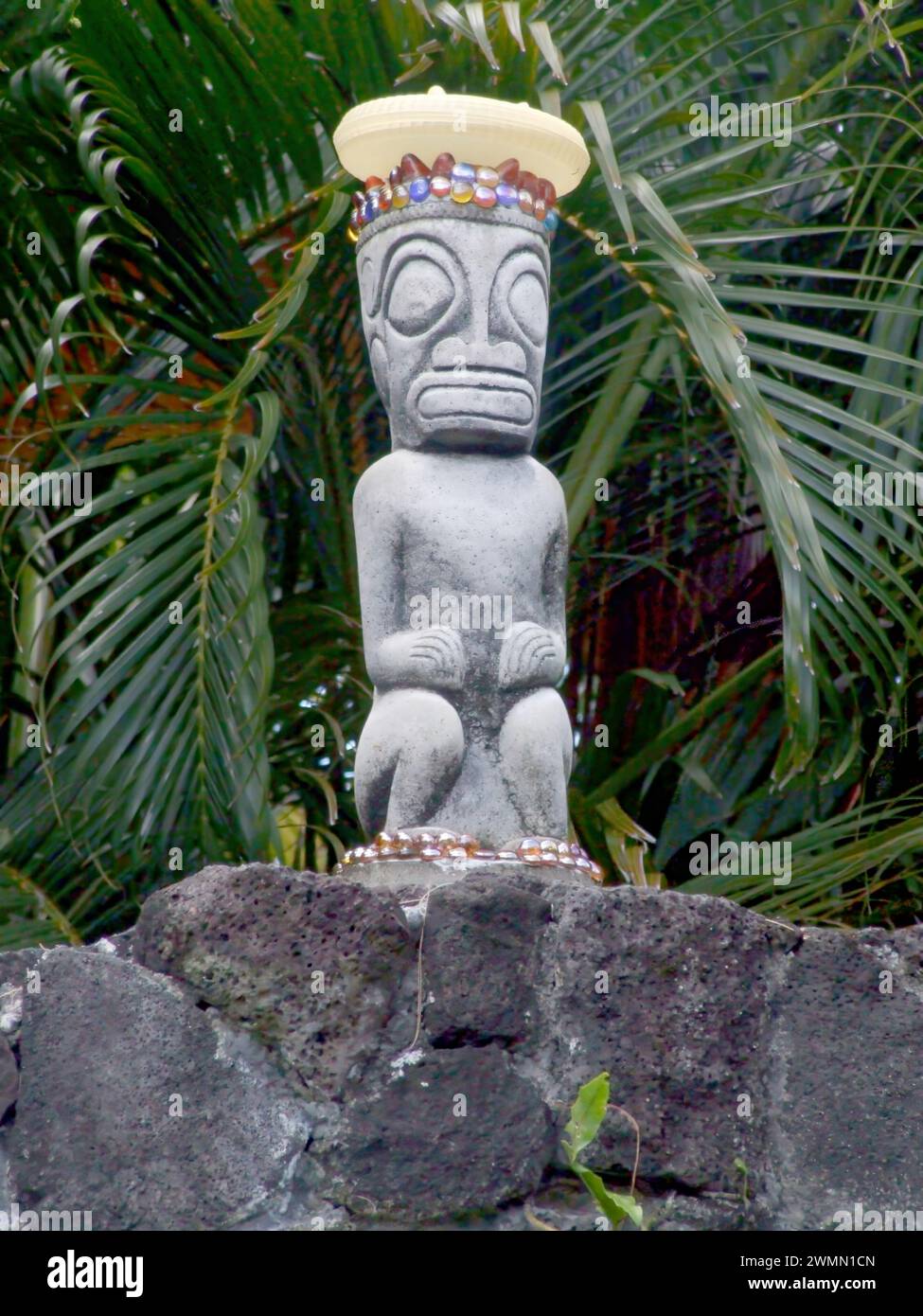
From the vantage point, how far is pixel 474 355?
3.58m

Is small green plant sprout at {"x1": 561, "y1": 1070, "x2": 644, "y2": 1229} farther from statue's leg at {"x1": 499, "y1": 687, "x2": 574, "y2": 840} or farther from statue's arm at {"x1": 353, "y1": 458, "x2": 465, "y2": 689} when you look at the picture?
statue's arm at {"x1": 353, "y1": 458, "x2": 465, "y2": 689}

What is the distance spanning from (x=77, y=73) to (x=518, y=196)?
1.61 m

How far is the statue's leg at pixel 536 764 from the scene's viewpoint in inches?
133

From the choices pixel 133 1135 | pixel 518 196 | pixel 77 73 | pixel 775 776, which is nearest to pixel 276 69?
pixel 77 73

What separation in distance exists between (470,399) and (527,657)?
53 centimetres

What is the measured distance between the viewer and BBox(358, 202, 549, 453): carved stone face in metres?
3.56

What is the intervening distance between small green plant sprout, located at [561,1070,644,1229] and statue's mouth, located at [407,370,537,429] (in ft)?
4.71

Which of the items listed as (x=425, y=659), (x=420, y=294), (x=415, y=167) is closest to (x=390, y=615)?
(x=425, y=659)

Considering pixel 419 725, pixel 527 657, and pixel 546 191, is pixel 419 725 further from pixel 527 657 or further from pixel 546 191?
pixel 546 191

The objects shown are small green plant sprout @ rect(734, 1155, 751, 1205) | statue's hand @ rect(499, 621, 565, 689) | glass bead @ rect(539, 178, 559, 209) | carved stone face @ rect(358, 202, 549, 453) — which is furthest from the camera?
glass bead @ rect(539, 178, 559, 209)

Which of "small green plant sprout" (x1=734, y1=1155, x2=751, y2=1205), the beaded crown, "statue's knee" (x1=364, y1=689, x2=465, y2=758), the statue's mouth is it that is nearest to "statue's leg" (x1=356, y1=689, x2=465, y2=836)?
"statue's knee" (x1=364, y1=689, x2=465, y2=758)

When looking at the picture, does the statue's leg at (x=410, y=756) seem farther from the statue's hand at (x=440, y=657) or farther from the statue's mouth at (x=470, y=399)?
the statue's mouth at (x=470, y=399)


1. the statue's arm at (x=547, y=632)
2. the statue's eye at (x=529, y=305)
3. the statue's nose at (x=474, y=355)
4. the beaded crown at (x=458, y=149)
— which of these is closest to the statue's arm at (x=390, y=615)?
the statue's arm at (x=547, y=632)

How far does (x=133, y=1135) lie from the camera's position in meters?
2.67
